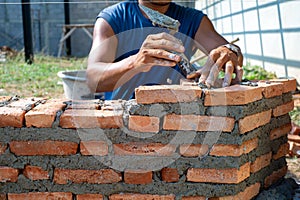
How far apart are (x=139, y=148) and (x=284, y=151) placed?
2.92ft

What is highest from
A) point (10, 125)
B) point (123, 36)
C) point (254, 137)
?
point (123, 36)

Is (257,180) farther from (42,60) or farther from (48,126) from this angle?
(42,60)

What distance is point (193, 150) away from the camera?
174 cm

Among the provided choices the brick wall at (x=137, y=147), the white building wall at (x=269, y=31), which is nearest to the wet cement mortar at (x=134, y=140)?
the brick wall at (x=137, y=147)

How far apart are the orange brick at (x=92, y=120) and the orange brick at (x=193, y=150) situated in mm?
259

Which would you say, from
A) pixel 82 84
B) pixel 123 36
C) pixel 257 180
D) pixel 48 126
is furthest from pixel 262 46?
pixel 48 126

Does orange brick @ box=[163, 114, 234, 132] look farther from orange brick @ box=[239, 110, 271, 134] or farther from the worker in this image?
the worker

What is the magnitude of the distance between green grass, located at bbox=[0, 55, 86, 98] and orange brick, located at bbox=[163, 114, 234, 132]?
3928mm

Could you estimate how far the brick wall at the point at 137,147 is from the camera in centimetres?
171

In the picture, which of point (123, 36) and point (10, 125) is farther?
point (123, 36)

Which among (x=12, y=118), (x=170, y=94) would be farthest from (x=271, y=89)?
(x=12, y=118)

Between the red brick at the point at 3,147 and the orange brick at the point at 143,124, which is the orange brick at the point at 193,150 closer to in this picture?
the orange brick at the point at 143,124

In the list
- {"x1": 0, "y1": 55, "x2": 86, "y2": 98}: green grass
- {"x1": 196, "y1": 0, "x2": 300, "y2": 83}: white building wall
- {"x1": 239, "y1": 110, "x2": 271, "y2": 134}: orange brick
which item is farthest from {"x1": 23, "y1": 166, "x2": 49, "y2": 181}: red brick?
{"x1": 0, "y1": 55, "x2": 86, "y2": 98}: green grass

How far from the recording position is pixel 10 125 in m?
1.78
